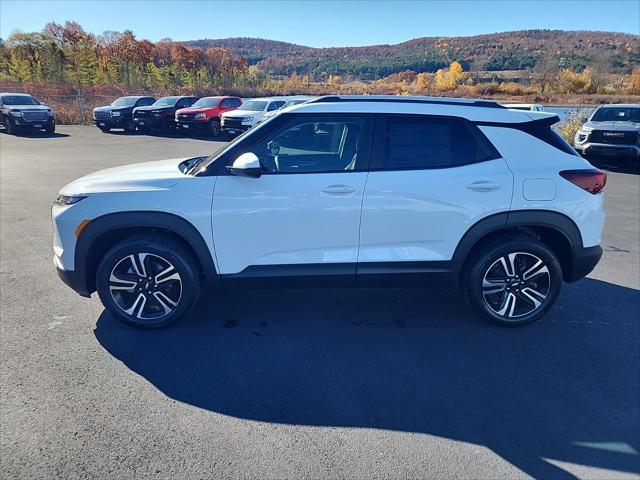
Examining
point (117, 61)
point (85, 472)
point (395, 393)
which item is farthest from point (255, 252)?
point (117, 61)

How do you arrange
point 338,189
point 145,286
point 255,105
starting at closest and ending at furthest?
point 338,189, point 145,286, point 255,105

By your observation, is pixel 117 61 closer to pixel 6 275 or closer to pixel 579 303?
pixel 6 275

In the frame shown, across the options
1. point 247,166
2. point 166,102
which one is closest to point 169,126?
point 166,102

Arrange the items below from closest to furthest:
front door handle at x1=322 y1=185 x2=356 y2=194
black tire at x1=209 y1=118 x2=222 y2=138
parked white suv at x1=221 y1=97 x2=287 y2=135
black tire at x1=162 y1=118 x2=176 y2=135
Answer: front door handle at x1=322 y1=185 x2=356 y2=194 → parked white suv at x1=221 y1=97 x2=287 y2=135 → black tire at x1=209 y1=118 x2=222 y2=138 → black tire at x1=162 y1=118 x2=176 y2=135

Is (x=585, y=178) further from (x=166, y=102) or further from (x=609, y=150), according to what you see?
(x=166, y=102)

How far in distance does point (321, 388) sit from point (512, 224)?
79.6 inches

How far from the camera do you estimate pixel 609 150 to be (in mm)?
12312

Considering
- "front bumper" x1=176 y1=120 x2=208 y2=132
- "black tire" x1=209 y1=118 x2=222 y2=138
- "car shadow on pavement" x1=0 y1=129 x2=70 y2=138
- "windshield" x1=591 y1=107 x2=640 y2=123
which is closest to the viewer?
"windshield" x1=591 y1=107 x2=640 y2=123

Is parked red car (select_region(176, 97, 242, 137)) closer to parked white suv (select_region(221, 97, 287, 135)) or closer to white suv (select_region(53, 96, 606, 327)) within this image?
parked white suv (select_region(221, 97, 287, 135))

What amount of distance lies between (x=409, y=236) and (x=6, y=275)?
4265 mm

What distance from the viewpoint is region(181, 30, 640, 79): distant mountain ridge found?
98.6 meters

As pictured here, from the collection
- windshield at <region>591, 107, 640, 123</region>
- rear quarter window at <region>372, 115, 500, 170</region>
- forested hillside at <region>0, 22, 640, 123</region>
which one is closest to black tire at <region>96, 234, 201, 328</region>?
rear quarter window at <region>372, 115, 500, 170</region>

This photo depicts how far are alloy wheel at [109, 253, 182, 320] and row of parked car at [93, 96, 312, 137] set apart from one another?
52.9 feet

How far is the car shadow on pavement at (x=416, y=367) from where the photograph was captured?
101 inches
